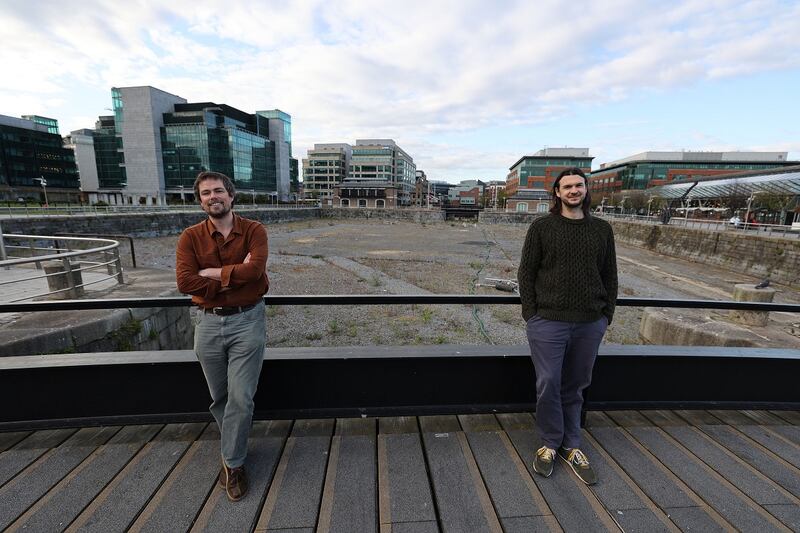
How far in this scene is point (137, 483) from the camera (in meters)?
2.09

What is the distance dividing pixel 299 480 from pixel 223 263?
4.55ft

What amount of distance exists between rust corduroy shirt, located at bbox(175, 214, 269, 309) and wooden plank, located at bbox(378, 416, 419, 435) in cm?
134

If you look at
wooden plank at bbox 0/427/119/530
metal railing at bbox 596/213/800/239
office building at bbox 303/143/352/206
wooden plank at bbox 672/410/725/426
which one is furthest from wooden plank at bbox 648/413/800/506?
office building at bbox 303/143/352/206

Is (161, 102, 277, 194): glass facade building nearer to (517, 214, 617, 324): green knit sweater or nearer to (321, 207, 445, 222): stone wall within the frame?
(321, 207, 445, 222): stone wall

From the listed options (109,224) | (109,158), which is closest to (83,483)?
(109,224)

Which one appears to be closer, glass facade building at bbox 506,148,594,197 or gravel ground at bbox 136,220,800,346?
gravel ground at bbox 136,220,800,346

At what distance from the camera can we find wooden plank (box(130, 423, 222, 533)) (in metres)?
1.84

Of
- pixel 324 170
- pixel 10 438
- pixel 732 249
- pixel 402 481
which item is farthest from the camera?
pixel 324 170

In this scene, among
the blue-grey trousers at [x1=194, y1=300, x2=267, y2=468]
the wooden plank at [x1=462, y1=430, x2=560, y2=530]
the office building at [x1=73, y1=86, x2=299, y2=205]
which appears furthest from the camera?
the office building at [x1=73, y1=86, x2=299, y2=205]

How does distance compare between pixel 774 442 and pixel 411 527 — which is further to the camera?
pixel 774 442

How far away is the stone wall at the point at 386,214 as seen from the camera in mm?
65250

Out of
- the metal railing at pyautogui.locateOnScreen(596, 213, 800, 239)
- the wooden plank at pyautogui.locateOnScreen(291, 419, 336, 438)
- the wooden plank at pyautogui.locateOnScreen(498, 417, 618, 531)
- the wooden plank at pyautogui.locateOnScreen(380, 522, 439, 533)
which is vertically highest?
the metal railing at pyautogui.locateOnScreen(596, 213, 800, 239)

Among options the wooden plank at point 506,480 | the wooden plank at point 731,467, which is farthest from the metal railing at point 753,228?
the wooden plank at point 506,480

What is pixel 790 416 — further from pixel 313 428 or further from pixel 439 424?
pixel 313 428
